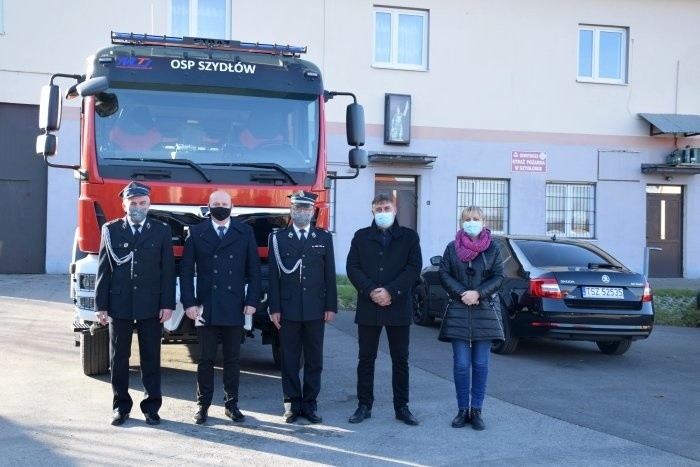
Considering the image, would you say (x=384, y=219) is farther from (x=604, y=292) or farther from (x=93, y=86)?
(x=604, y=292)

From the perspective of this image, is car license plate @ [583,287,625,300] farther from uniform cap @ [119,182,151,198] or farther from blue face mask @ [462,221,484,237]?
uniform cap @ [119,182,151,198]

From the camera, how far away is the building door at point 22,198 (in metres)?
17.9

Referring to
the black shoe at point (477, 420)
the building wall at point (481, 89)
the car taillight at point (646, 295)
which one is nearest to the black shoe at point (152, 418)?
the black shoe at point (477, 420)

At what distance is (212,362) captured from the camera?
21.5ft

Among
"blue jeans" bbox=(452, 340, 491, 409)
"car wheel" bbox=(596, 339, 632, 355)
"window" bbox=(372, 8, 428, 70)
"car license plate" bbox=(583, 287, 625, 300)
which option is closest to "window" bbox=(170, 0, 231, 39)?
"window" bbox=(372, 8, 428, 70)

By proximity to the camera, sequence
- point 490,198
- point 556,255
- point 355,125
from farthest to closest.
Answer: point 490,198, point 556,255, point 355,125

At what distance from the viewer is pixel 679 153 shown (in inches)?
808

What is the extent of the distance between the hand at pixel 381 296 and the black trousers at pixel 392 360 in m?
0.25

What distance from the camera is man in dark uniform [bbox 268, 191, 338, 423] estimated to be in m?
6.54

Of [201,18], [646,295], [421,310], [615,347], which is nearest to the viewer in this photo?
[646,295]

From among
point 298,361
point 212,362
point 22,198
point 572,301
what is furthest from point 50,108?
point 22,198

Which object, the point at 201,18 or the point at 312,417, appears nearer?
the point at 312,417

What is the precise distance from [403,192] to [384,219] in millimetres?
13064

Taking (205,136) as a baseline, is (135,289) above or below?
below
